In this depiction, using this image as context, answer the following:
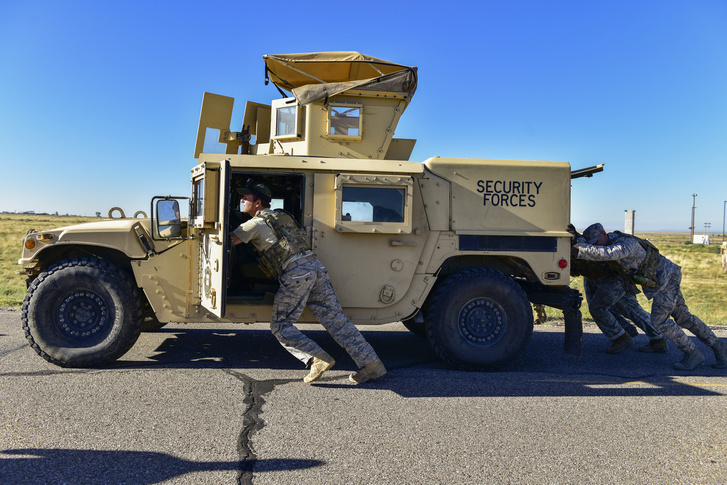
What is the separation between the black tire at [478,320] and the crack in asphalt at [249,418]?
5.11 ft

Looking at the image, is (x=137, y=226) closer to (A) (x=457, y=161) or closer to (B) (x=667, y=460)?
(A) (x=457, y=161)

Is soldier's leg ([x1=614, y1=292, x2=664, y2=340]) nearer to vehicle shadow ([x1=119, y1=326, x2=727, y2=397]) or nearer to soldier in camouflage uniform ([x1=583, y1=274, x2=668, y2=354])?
soldier in camouflage uniform ([x1=583, y1=274, x2=668, y2=354])

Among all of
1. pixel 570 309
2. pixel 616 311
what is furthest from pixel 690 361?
pixel 570 309

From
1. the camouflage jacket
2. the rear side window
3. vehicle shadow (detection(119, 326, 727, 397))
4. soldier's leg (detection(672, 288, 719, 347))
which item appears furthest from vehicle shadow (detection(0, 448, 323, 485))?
soldier's leg (detection(672, 288, 719, 347))

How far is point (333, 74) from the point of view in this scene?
20.7ft

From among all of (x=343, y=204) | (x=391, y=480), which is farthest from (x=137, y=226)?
(x=391, y=480)

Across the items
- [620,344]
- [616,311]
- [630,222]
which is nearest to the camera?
[620,344]

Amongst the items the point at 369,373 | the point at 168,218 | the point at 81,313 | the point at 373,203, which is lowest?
the point at 369,373

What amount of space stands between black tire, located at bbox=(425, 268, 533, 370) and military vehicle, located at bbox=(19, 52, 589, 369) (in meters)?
0.01

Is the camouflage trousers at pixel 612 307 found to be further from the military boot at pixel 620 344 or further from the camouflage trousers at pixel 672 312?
the camouflage trousers at pixel 672 312

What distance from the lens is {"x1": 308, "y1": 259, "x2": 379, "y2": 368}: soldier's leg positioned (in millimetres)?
4867

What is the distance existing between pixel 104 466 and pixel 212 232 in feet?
7.77

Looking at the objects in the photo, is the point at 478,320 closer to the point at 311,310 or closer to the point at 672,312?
the point at 311,310

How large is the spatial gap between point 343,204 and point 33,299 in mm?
3017
